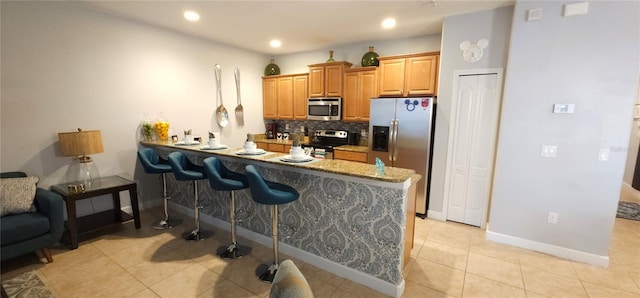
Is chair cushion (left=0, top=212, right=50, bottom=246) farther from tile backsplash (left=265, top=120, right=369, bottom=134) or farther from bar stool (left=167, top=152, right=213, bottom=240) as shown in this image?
tile backsplash (left=265, top=120, right=369, bottom=134)

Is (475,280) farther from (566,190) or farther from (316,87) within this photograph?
(316,87)

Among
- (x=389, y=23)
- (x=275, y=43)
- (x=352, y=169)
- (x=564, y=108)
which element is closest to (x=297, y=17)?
(x=389, y=23)

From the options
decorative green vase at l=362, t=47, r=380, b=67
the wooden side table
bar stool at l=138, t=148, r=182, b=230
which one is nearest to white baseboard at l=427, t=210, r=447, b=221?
decorative green vase at l=362, t=47, r=380, b=67

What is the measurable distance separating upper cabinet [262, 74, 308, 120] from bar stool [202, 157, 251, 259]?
2.74m

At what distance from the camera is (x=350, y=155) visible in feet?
14.2

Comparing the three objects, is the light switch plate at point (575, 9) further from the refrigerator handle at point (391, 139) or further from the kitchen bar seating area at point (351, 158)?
the refrigerator handle at point (391, 139)

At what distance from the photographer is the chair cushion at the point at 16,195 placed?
2.44m

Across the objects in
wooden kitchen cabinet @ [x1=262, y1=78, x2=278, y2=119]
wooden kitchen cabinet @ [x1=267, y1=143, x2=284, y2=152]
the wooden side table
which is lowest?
the wooden side table

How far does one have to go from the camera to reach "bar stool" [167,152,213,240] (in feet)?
9.01

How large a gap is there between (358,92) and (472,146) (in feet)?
6.38

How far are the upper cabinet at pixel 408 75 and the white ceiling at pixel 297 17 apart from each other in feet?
1.45

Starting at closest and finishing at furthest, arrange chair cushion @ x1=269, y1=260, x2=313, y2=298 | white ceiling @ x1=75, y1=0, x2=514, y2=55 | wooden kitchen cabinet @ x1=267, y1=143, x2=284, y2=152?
chair cushion @ x1=269, y1=260, x2=313, y2=298, white ceiling @ x1=75, y1=0, x2=514, y2=55, wooden kitchen cabinet @ x1=267, y1=143, x2=284, y2=152

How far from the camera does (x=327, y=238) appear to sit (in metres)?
2.42

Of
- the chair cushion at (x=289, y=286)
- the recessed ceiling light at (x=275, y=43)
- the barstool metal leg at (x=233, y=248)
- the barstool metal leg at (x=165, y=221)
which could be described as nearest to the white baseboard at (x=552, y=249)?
the barstool metal leg at (x=233, y=248)
